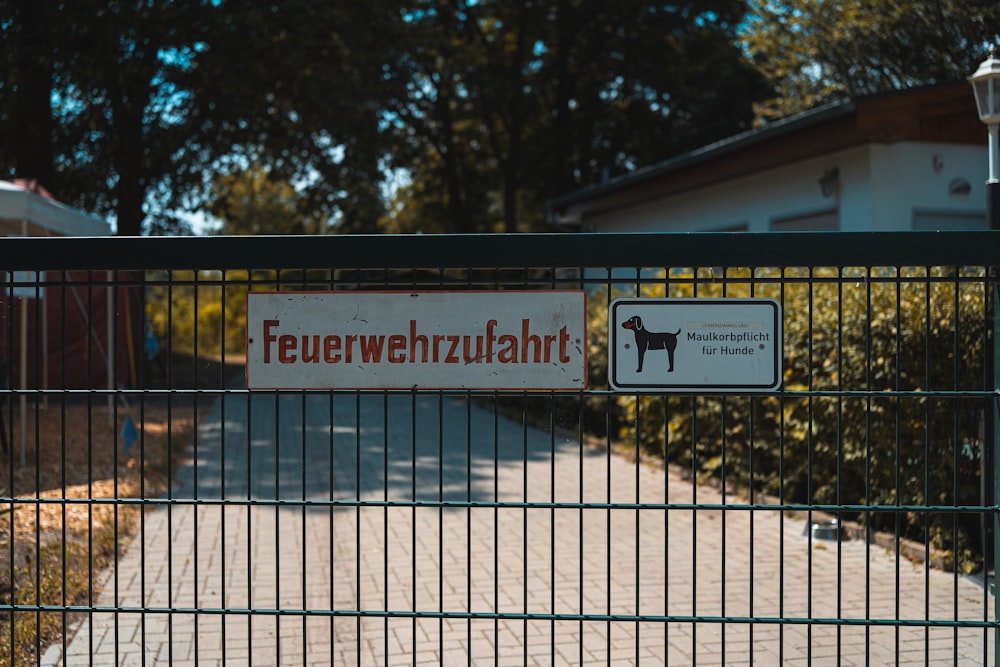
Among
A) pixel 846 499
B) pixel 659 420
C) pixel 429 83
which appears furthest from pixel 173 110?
pixel 846 499

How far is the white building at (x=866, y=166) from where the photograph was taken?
36.9 ft

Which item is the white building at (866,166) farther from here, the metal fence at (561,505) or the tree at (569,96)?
the tree at (569,96)

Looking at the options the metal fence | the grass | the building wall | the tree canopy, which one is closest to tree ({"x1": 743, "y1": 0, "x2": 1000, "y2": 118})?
the tree canopy

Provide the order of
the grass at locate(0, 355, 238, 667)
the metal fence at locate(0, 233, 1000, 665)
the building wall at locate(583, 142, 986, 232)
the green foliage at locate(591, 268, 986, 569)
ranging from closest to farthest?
the metal fence at locate(0, 233, 1000, 665) < the grass at locate(0, 355, 238, 667) < the green foliage at locate(591, 268, 986, 569) < the building wall at locate(583, 142, 986, 232)

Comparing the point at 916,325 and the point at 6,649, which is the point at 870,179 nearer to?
the point at 916,325

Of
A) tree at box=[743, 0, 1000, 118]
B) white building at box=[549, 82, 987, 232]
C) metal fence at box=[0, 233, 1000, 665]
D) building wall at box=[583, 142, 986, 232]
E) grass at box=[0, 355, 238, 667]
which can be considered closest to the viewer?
metal fence at box=[0, 233, 1000, 665]

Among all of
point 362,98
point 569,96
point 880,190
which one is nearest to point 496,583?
point 880,190

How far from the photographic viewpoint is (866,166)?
11.7 metres

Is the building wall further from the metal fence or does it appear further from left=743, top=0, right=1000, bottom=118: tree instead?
left=743, top=0, right=1000, bottom=118: tree

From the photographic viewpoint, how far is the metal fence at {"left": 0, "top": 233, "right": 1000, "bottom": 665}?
9.81 feet

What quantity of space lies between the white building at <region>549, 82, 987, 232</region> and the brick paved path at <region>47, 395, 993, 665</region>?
4631 millimetres

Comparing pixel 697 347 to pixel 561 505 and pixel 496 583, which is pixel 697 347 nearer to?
pixel 561 505

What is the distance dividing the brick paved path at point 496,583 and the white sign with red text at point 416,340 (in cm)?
16

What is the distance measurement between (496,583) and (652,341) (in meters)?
0.87
